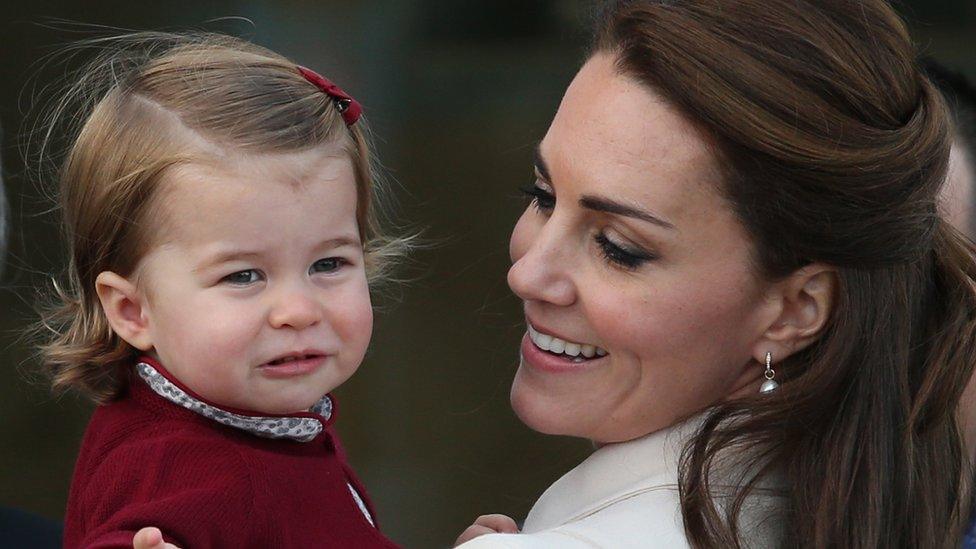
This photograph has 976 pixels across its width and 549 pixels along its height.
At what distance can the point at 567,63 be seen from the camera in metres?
4.46

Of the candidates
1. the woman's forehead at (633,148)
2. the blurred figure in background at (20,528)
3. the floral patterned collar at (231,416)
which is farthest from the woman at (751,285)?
the blurred figure in background at (20,528)

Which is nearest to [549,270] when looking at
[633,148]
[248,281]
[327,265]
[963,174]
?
[633,148]

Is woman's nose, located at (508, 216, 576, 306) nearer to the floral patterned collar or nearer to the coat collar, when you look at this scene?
the coat collar

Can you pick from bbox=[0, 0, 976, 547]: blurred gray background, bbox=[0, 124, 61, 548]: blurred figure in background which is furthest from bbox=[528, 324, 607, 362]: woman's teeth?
bbox=[0, 0, 976, 547]: blurred gray background

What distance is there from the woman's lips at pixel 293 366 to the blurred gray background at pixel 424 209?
227 centimetres

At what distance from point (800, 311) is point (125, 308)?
3.00ft

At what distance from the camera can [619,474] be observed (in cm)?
207

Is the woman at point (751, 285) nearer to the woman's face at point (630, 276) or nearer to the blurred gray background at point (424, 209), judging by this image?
the woman's face at point (630, 276)

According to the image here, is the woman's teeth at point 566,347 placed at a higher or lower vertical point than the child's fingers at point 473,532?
higher

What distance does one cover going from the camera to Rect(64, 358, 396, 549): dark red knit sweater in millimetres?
1688

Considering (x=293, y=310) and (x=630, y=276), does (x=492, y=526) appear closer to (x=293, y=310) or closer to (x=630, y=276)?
(x=630, y=276)

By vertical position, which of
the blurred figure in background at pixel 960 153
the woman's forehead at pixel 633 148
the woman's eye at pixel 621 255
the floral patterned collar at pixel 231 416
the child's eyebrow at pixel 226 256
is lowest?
the floral patterned collar at pixel 231 416

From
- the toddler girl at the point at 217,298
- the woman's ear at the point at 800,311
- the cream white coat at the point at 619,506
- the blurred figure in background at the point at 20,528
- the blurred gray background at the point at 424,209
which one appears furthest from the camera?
the blurred gray background at the point at 424,209

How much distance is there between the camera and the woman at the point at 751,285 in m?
1.90
